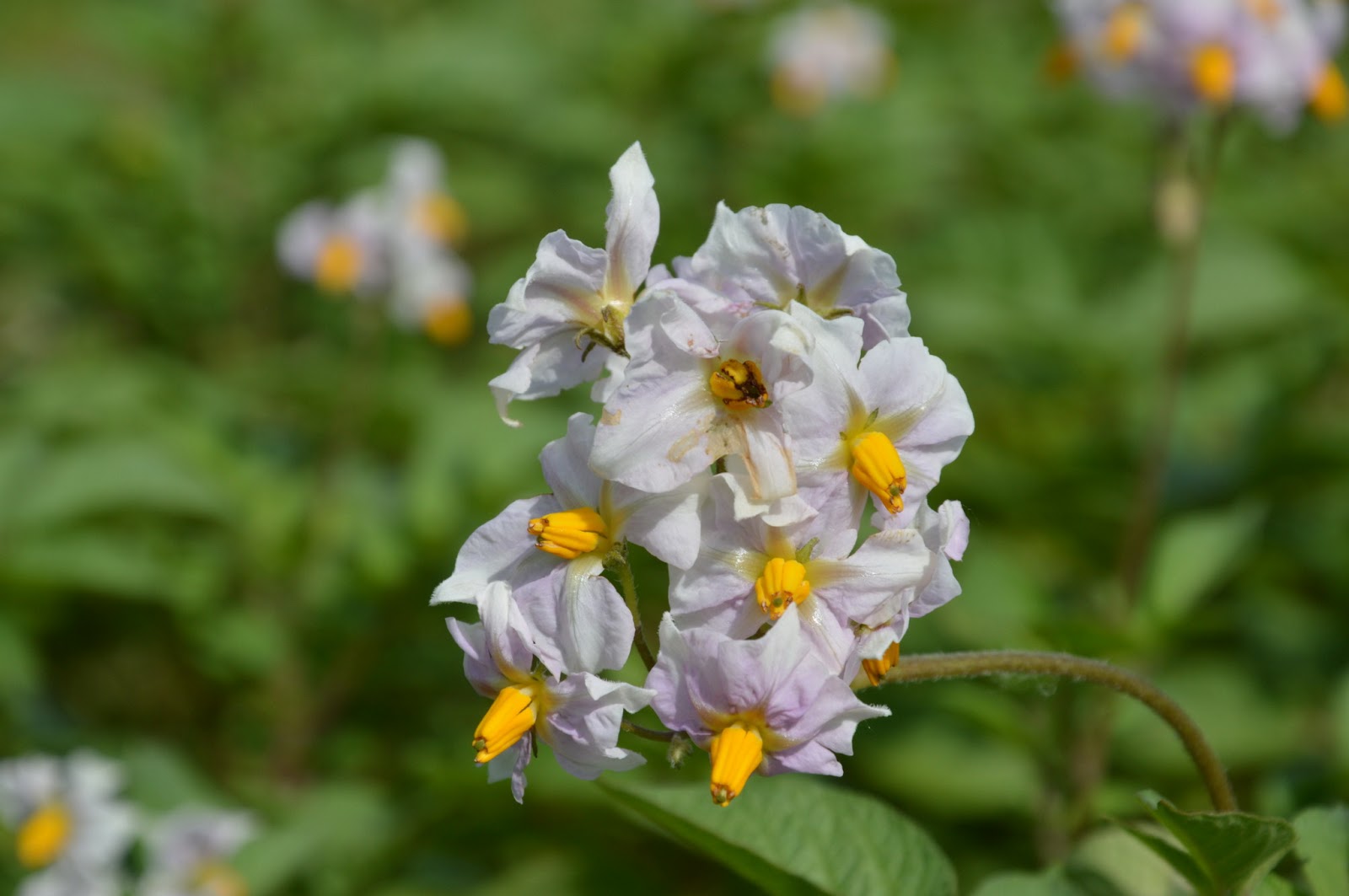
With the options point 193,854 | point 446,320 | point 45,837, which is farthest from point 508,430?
point 45,837

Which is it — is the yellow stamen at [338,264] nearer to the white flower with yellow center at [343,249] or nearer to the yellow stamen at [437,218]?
the white flower with yellow center at [343,249]

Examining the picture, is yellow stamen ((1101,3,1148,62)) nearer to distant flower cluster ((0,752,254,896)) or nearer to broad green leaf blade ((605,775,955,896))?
broad green leaf blade ((605,775,955,896))

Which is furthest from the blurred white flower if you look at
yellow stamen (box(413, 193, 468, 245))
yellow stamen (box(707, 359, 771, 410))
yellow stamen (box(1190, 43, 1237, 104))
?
yellow stamen (box(707, 359, 771, 410))

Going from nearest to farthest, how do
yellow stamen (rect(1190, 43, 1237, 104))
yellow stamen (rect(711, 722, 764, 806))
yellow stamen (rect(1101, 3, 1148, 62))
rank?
yellow stamen (rect(711, 722, 764, 806))
yellow stamen (rect(1190, 43, 1237, 104))
yellow stamen (rect(1101, 3, 1148, 62))

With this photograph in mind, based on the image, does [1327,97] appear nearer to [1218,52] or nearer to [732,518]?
[1218,52]

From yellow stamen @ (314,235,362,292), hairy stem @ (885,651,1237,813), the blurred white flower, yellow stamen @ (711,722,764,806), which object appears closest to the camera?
yellow stamen @ (711,722,764,806)

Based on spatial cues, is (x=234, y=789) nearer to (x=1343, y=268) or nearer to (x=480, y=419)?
(x=480, y=419)
